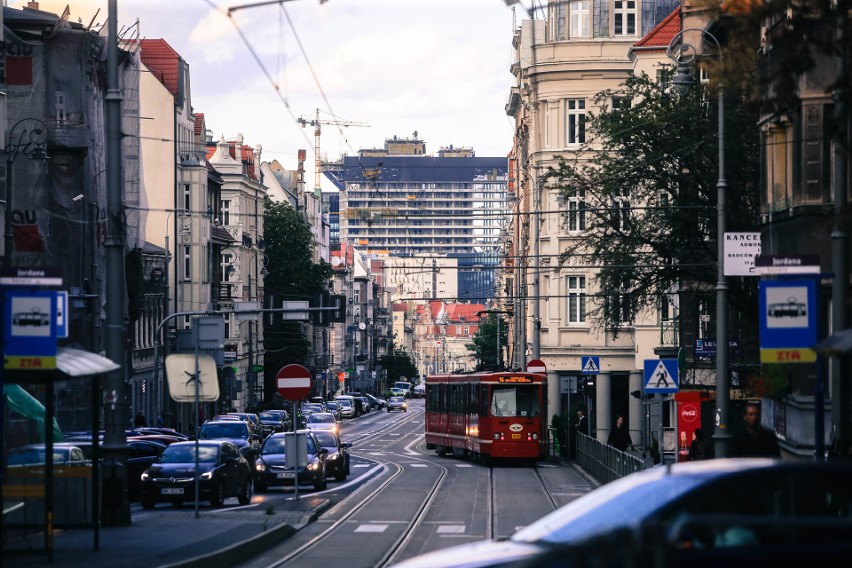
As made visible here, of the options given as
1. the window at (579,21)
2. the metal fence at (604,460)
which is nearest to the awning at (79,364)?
the metal fence at (604,460)

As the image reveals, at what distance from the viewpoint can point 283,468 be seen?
117 feet

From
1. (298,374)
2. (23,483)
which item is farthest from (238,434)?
(23,483)

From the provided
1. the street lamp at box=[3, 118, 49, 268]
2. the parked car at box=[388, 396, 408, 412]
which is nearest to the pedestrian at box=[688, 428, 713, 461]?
the street lamp at box=[3, 118, 49, 268]

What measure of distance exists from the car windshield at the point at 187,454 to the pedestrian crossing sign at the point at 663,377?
28.9 ft

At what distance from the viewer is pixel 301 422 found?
6681cm

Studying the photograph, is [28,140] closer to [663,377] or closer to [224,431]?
[224,431]

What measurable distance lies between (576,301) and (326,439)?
2841 cm

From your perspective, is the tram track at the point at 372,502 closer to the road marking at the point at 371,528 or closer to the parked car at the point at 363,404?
the road marking at the point at 371,528

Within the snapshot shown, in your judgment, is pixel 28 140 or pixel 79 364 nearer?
pixel 79 364

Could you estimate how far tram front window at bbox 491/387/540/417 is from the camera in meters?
47.1

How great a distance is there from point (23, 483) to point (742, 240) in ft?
43.4

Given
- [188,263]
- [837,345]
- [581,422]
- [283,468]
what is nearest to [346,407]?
[188,263]

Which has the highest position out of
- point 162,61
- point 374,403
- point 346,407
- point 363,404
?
point 162,61

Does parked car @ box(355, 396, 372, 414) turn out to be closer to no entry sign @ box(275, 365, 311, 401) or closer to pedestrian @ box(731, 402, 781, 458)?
no entry sign @ box(275, 365, 311, 401)
